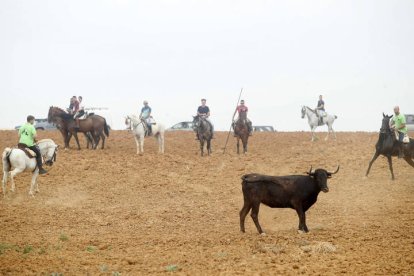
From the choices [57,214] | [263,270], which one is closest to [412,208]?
[263,270]

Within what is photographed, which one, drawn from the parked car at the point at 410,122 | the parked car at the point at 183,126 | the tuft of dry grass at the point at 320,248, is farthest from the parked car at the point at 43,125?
the tuft of dry grass at the point at 320,248

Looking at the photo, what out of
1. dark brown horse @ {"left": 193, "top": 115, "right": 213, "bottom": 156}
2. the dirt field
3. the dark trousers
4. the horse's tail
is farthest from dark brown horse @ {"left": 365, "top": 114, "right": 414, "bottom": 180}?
the horse's tail

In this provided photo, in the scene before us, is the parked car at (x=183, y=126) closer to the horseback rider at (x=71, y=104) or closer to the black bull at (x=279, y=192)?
the horseback rider at (x=71, y=104)

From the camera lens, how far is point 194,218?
17.0m

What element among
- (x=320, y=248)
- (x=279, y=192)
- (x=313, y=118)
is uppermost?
(x=313, y=118)

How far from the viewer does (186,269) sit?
34.4 feet

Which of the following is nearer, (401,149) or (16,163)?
(16,163)

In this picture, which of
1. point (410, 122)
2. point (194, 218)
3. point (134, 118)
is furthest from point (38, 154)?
point (410, 122)

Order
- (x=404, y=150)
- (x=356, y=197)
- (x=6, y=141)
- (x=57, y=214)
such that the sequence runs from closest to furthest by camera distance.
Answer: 1. (x=57, y=214)
2. (x=356, y=197)
3. (x=404, y=150)
4. (x=6, y=141)

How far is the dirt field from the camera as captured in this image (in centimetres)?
1093

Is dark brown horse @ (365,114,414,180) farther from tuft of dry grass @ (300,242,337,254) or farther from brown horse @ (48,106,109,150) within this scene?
brown horse @ (48,106,109,150)

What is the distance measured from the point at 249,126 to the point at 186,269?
18105 millimetres

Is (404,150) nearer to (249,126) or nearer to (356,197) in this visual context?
(356,197)

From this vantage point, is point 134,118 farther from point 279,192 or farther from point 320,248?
point 320,248
